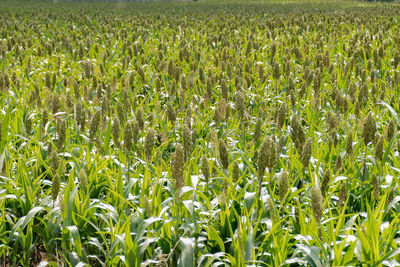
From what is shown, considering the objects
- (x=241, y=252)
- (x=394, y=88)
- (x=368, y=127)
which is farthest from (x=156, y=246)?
(x=394, y=88)

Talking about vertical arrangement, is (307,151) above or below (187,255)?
above

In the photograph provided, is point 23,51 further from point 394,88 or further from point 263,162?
point 263,162

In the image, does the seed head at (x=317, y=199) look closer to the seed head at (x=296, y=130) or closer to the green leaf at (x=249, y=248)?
the green leaf at (x=249, y=248)

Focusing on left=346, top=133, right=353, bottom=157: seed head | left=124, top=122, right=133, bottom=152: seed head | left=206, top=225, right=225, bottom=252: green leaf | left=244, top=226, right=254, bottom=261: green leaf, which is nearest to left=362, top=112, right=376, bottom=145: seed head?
left=346, top=133, right=353, bottom=157: seed head

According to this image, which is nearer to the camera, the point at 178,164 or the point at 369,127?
the point at 178,164

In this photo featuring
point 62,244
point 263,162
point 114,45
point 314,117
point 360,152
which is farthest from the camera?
point 114,45

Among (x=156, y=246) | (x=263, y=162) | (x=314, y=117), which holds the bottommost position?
(x=156, y=246)

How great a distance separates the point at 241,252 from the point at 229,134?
2116 mm

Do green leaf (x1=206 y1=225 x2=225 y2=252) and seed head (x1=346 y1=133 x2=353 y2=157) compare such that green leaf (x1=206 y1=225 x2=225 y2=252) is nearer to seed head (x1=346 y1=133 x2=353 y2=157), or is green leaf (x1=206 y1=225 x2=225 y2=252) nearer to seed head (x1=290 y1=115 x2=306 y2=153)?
seed head (x1=290 y1=115 x2=306 y2=153)

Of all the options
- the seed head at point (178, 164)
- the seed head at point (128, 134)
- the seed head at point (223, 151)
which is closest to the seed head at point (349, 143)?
the seed head at point (223, 151)

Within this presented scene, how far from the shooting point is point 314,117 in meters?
4.33

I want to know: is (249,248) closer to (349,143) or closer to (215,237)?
(215,237)

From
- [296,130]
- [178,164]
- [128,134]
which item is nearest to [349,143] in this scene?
[296,130]

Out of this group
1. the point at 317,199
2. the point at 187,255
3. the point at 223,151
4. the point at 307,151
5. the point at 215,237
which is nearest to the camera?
the point at 317,199
